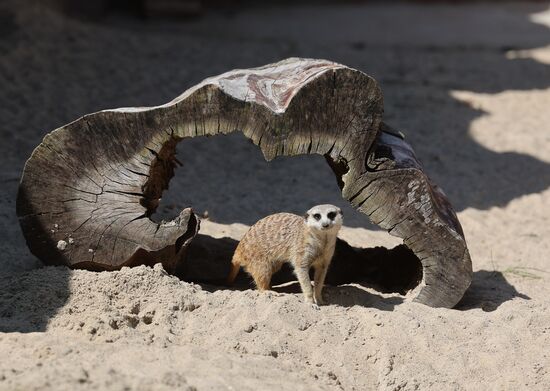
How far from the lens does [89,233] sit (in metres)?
3.79

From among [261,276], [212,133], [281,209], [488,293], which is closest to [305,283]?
[261,276]

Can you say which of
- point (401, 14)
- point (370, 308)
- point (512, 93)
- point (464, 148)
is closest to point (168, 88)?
point (464, 148)

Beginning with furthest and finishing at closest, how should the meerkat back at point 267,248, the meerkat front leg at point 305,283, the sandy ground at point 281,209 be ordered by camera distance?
1. the meerkat back at point 267,248
2. the meerkat front leg at point 305,283
3. the sandy ground at point 281,209

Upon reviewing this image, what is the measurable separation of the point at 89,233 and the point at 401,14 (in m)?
9.70

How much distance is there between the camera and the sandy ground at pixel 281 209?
324 centimetres

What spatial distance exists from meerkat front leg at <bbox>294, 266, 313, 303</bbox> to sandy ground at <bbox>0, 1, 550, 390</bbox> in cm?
14

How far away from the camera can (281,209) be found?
5508 millimetres

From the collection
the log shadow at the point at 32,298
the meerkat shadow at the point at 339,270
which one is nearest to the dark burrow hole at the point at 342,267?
the meerkat shadow at the point at 339,270

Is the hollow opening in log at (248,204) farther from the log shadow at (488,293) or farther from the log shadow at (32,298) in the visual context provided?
the log shadow at (32,298)

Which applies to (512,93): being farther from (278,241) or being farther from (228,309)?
(228,309)

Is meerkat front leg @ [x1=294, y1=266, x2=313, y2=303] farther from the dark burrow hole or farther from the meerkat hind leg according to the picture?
the dark burrow hole

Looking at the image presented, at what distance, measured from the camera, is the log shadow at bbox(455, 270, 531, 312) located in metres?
4.11

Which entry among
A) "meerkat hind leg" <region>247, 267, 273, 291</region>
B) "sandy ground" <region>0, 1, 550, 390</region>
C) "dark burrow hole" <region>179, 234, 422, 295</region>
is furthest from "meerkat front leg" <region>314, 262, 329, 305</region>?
"dark burrow hole" <region>179, 234, 422, 295</region>

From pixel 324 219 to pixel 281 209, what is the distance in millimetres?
1641
